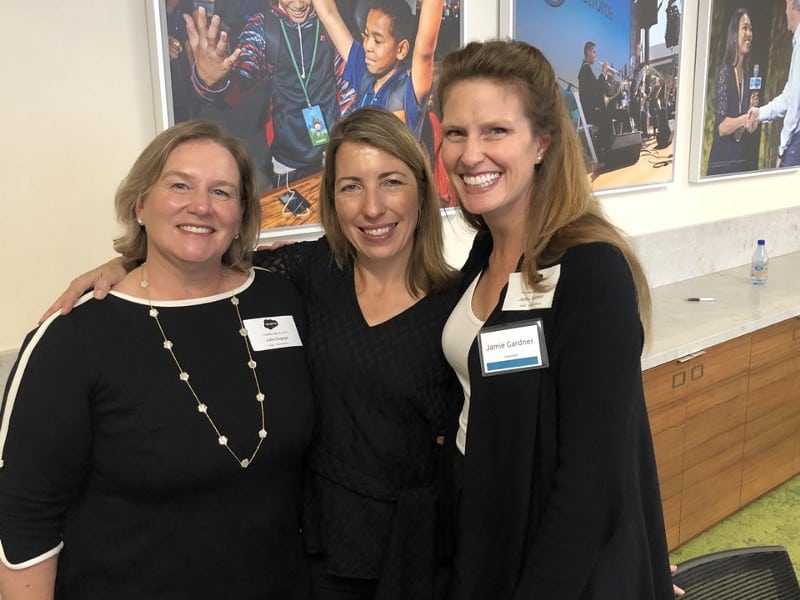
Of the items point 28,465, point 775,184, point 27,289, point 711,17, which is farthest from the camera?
point 775,184

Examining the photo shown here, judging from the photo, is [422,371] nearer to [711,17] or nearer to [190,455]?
[190,455]

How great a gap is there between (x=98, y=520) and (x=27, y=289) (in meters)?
0.69

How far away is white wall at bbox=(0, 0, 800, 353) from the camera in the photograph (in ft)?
5.22

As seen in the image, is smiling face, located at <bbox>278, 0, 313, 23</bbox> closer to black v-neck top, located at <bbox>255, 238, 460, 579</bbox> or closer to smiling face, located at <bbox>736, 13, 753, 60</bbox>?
black v-neck top, located at <bbox>255, 238, 460, 579</bbox>

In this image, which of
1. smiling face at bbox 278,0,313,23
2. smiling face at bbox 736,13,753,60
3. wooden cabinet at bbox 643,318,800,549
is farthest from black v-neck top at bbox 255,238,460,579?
smiling face at bbox 736,13,753,60

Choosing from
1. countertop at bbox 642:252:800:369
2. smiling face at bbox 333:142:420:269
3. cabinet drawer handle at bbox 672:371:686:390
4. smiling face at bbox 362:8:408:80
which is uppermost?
smiling face at bbox 362:8:408:80

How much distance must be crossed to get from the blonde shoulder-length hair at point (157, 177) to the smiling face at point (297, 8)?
0.68 m

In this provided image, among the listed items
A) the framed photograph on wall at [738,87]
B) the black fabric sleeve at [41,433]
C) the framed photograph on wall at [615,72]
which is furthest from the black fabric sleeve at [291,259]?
the framed photograph on wall at [738,87]

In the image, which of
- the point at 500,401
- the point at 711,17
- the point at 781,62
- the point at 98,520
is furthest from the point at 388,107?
the point at 781,62

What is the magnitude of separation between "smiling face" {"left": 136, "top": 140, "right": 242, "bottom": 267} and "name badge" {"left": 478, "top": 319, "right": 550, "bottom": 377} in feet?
1.96

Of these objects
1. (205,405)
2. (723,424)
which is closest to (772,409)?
(723,424)

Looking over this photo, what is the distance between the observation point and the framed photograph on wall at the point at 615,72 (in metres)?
2.69

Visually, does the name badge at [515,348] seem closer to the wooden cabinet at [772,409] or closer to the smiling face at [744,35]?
the wooden cabinet at [772,409]

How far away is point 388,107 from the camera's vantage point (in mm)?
2270
